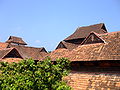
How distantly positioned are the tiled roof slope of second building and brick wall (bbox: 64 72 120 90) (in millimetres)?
866

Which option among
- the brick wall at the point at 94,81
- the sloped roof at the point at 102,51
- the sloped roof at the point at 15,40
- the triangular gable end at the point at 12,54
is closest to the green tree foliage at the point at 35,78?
the brick wall at the point at 94,81

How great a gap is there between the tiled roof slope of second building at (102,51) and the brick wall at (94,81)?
866 millimetres

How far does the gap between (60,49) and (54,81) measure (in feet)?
51.9

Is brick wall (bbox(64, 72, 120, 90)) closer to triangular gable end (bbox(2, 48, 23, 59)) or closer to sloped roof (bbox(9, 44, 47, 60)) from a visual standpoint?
triangular gable end (bbox(2, 48, 23, 59))

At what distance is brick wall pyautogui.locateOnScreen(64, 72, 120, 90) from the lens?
694 centimetres

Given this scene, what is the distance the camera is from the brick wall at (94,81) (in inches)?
273

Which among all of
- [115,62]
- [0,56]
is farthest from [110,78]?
[0,56]

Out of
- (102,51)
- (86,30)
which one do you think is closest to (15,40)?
(86,30)

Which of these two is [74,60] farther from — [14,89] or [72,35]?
[72,35]

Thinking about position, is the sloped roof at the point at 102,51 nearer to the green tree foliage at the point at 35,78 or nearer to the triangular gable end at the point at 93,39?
the triangular gable end at the point at 93,39

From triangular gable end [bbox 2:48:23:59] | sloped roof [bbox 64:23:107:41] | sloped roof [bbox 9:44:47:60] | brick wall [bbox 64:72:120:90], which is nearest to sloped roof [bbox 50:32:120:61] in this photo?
brick wall [bbox 64:72:120:90]

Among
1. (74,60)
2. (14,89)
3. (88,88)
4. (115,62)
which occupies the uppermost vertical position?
(14,89)

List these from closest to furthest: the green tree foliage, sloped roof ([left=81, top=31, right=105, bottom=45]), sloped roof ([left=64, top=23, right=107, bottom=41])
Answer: the green tree foliage → sloped roof ([left=81, top=31, right=105, bottom=45]) → sloped roof ([left=64, top=23, right=107, bottom=41])

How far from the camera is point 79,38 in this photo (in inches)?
1053
